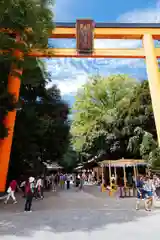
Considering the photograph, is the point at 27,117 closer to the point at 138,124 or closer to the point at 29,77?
the point at 29,77

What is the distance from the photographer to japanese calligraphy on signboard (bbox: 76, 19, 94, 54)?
13.4 meters

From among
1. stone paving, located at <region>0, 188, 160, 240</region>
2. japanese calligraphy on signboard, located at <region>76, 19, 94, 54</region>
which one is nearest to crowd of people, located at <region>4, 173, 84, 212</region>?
stone paving, located at <region>0, 188, 160, 240</region>

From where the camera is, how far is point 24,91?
16.5m

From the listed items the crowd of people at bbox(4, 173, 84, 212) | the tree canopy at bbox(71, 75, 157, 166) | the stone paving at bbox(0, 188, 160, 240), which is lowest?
the stone paving at bbox(0, 188, 160, 240)

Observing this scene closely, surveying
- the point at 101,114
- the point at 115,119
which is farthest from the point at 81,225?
the point at 101,114

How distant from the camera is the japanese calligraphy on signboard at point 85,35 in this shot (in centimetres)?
1338

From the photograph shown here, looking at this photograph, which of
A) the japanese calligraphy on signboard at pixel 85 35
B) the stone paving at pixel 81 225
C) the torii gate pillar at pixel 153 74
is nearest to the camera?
the stone paving at pixel 81 225

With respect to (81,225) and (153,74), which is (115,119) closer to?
(153,74)

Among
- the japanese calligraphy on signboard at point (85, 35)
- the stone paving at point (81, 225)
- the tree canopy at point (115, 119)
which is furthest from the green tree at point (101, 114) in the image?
the stone paving at point (81, 225)

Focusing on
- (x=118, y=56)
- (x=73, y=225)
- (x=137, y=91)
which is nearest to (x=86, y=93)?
(x=137, y=91)

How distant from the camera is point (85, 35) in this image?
530 inches

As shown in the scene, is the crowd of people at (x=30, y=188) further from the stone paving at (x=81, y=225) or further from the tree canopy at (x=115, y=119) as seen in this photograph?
the tree canopy at (x=115, y=119)

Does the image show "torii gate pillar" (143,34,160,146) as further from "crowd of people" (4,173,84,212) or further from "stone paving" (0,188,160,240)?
"crowd of people" (4,173,84,212)

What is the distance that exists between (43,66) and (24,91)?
112 inches
